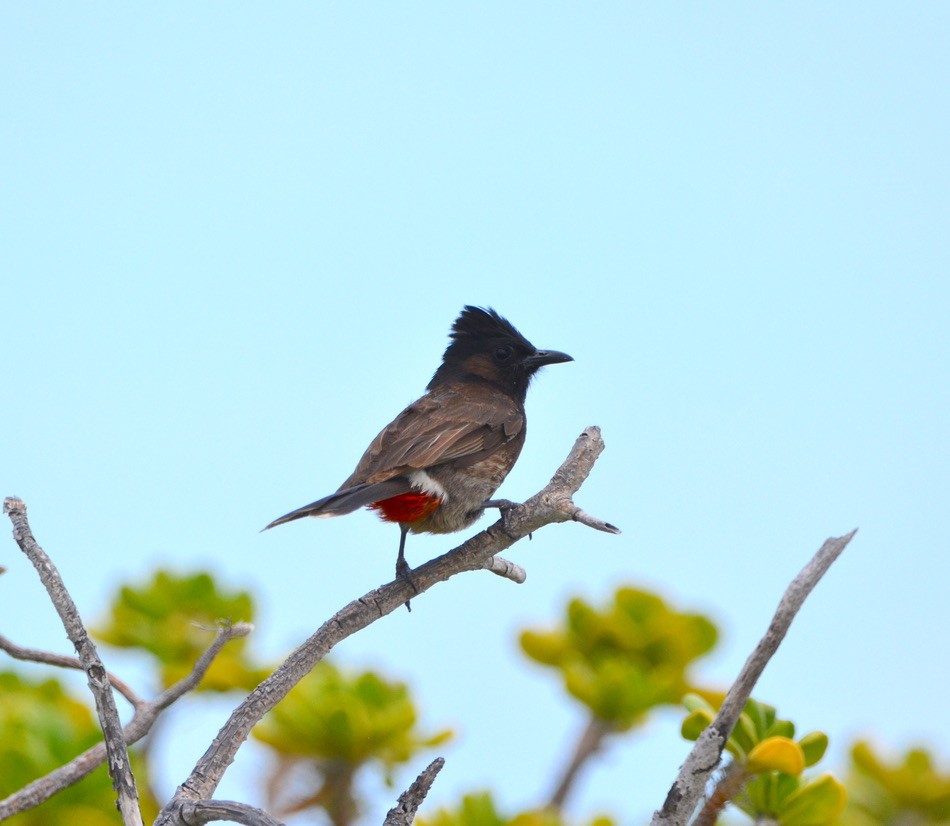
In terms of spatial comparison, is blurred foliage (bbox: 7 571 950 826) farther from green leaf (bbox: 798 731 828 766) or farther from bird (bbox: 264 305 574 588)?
green leaf (bbox: 798 731 828 766)

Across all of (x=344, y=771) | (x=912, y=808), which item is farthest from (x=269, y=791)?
(x=912, y=808)

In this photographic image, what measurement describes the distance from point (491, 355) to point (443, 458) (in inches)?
48.8

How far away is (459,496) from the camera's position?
441 centimetres

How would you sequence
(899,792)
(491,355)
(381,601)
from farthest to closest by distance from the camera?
(491,355), (899,792), (381,601)

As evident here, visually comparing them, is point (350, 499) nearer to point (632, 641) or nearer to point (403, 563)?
point (403, 563)

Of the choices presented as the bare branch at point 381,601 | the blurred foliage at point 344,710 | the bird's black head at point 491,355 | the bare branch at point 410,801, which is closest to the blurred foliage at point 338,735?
the blurred foliage at point 344,710

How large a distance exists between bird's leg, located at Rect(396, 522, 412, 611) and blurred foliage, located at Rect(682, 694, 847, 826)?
4.19 feet

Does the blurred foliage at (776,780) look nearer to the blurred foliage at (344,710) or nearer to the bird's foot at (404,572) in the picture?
the blurred foliage at (344,710)

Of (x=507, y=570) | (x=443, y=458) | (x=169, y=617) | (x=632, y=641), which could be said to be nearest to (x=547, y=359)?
(x=443, y=458)

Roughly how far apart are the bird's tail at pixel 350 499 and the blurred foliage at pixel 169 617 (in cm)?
170

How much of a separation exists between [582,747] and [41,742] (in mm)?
2256

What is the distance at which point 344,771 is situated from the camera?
4.79m

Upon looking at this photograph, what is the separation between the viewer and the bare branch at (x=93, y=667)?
2674 millimetres

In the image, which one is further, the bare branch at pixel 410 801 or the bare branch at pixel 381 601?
the bare branch at pixel 381 601
